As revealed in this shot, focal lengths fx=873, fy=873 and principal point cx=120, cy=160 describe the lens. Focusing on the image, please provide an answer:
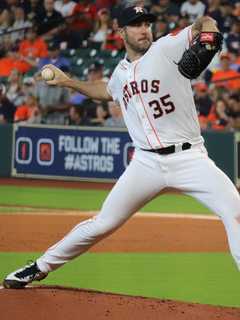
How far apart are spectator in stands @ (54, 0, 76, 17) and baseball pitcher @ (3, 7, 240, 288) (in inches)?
533

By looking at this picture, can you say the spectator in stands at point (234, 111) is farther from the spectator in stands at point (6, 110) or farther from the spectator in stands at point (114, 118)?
the spectator in stands at point (6, 110)

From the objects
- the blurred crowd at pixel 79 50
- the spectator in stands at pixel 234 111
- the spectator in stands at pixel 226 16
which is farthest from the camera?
the spectator in stands at pixel 226 16

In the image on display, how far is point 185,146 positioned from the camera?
19.7ft

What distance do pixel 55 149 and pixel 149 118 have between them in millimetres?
10539

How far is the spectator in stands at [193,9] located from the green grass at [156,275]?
9.70m

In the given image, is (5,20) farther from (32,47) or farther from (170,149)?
(170,149)

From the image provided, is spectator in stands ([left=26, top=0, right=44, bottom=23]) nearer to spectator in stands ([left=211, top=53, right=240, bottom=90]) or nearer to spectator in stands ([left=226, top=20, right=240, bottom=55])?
spectator in stands ([left=226, top=20, right=240, bottom=55])

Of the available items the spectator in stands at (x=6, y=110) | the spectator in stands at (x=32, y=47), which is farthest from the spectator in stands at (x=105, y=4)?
the spectator in stands at (x=6, y=110)

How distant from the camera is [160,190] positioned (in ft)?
20.1

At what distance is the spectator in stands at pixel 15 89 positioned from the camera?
17641 millimetres

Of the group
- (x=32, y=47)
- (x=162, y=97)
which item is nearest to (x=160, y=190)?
(x=162, y=97)

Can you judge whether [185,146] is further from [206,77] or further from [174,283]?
[206,77]

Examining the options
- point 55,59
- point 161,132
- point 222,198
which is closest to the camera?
point 222,198

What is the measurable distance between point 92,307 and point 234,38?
38.3 ft
